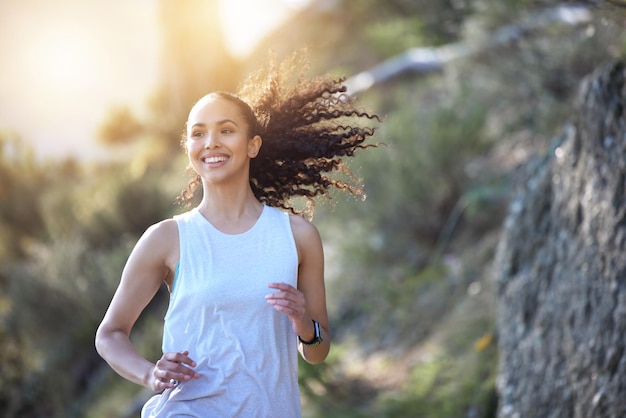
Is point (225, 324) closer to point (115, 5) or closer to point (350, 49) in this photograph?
point (350, 49)

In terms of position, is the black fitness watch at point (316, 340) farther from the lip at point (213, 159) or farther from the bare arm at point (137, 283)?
the lip at point (213, 159)

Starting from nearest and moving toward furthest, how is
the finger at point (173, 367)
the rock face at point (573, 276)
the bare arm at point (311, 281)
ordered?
the finger at point (173, 367), the bare arm at point (311, 281), the rock face at point (573, 276)

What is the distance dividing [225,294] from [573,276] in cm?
208

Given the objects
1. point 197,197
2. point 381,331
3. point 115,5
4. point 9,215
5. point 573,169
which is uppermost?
point 115,5

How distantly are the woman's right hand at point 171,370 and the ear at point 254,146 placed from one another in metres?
0.87

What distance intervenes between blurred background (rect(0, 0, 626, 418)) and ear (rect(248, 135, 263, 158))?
2.80 ft

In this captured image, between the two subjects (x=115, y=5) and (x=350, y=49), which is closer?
(x=350, y=49)

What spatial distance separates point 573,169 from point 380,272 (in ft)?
14.6

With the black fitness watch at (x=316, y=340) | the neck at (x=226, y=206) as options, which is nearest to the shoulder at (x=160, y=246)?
the neck at (x=226, y=206)

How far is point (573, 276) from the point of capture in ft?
15.3

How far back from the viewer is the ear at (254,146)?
363 centimetres

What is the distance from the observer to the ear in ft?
11.9

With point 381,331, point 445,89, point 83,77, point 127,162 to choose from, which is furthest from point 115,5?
point 381,331

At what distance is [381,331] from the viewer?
8664 mm
